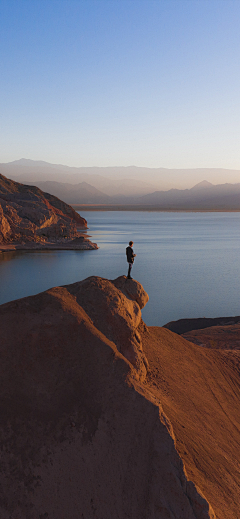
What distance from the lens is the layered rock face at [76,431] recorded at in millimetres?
5336

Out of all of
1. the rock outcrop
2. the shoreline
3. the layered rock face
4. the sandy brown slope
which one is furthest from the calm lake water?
the layered rock face

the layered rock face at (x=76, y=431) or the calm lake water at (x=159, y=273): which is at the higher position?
the layered rock face at (x=76, y=431)

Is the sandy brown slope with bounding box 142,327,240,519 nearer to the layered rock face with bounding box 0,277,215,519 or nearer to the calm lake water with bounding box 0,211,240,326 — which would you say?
the layered rock face with bounding box 0,277,215,519

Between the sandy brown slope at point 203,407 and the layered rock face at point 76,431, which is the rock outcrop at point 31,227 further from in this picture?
the layered rock face at point 76,431

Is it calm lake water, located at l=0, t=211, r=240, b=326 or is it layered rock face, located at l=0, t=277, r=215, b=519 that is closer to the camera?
layered rock face, located at l=0, t=277, r=215, b=519

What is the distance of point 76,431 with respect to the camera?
5887 mm

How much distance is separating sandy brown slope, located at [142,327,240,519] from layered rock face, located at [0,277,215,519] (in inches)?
47.6

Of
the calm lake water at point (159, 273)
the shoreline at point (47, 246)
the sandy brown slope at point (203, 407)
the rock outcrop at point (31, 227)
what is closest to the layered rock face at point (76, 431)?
the sandy brown slope at point (203, 407)

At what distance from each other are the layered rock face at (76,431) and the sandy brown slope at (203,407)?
1209mm

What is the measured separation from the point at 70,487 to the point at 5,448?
4.01ft

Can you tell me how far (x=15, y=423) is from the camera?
18.5 feet

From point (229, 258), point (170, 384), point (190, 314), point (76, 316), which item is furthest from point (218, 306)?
point (229, 258)

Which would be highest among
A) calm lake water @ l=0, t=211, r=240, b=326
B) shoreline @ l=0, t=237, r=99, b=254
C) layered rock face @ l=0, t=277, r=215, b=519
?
layered rock face @ l=0, t=277, r=215, b=519

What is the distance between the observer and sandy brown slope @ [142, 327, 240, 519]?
22.8 feet
